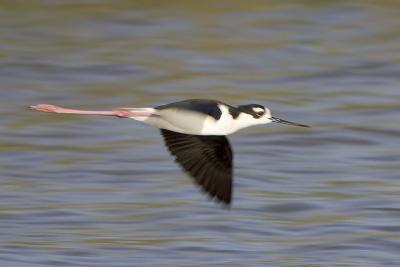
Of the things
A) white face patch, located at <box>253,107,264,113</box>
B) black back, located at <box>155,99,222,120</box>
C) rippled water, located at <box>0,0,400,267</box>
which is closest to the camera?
black back, located at <box>155,99,222,120</box>

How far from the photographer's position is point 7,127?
1206 centimetres

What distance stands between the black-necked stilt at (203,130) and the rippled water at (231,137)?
597 mm

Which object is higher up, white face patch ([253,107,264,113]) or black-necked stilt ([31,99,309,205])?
white face patch ([253,107,264,113])

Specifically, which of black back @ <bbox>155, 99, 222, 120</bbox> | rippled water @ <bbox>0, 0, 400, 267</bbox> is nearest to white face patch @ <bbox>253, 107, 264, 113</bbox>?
black back @ <bbox>155, 99, 222, 120</bbox>

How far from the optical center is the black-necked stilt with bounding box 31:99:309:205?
306 inches

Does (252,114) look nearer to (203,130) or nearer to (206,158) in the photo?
(206,158)

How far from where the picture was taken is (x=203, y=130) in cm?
772

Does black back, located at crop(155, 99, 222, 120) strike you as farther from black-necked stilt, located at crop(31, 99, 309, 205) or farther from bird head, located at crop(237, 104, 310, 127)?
bird head, located at crop(237, 104, 310, 127)

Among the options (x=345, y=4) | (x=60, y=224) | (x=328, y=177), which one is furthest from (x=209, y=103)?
(x=345, y=4)

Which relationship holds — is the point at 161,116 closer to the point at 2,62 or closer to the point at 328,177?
the point at 328,177

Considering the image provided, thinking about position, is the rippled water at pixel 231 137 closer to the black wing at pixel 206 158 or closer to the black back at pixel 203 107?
the black wing at pixel 206 158

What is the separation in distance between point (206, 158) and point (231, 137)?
3.60 meters

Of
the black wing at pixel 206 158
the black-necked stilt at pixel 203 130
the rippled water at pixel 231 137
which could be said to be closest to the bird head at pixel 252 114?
the black-necked stilt at pixel 203 130

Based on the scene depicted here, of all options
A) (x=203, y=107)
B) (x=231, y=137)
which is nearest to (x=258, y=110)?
(x=203, y=107)
